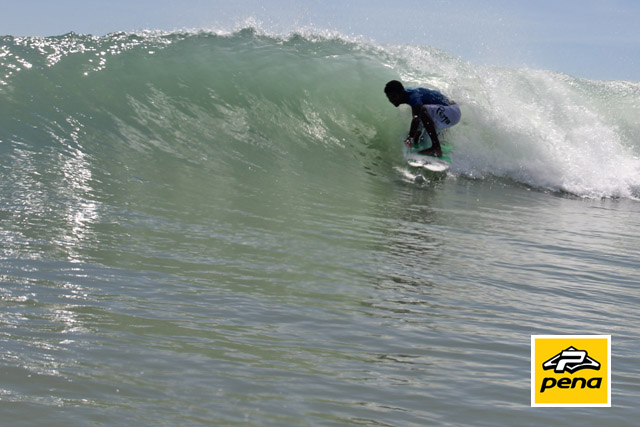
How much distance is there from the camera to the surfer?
384 inches

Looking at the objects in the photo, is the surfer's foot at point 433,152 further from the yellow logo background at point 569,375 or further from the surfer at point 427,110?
the yellow logo background at point 569,375

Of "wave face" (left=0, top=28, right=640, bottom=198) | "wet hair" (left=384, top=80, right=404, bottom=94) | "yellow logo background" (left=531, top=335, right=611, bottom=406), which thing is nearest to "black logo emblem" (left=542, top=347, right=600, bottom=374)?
"yellow logo background" (left=531, top=335, right=611, bottom=406)

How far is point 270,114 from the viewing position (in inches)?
440

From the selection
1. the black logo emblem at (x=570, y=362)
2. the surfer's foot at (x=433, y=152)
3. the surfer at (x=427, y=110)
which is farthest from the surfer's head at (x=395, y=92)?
the black logo emblem at (x=570, y=362)

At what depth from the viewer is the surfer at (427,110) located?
32.0 feet

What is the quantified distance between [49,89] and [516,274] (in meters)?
7.61

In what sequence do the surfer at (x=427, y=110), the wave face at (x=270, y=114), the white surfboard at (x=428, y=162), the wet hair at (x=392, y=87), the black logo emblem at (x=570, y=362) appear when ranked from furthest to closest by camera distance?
the white surfboard at (x=428, y=162)
the surfer at (x=427, y=110)
the wet hair at (x=392, y=87)
the wave face at (x=270, y=114)
the black logo emblem at (x=570, y=362)

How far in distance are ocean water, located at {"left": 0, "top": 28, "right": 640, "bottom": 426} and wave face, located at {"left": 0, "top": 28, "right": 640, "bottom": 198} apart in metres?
0.05

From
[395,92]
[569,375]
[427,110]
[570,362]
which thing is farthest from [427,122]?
[569,375]

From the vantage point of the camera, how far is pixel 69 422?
2.05m

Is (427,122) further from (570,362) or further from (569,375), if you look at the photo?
(569,375)

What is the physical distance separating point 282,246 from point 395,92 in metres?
5.37

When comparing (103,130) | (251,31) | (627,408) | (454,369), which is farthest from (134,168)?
(251,31)

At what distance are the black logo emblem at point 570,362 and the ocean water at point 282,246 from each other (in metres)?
0.12
